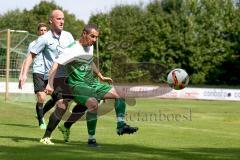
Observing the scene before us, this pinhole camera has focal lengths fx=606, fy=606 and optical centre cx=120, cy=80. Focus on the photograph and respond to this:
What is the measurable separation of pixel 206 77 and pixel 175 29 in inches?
250

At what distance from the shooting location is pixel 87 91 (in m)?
9.48

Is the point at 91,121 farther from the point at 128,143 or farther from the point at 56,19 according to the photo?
the point at 56,19

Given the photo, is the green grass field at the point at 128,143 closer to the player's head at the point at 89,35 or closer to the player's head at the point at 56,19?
the player's head at the point at 89,35

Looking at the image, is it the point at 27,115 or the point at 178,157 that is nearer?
the point at 178,157

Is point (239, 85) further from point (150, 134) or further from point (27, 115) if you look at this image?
point (150, 134)

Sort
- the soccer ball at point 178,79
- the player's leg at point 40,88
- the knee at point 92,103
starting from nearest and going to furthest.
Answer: the knee at point 92,103 → the player's leg at point 40,88 → the soccer ball at point 178,79

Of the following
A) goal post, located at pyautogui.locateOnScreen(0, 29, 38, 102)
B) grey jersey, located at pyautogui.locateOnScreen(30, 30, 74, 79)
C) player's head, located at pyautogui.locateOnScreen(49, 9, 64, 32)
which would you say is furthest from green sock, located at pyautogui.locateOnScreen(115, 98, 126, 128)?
goal post, located at pyautogui.locateOnScreen(0, 29, 38, 102)

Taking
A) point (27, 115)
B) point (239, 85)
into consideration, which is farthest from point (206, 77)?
point (27, 115)

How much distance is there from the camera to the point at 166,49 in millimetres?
63094

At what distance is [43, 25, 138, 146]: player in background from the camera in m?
9.38

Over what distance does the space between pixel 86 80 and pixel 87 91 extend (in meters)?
0.19

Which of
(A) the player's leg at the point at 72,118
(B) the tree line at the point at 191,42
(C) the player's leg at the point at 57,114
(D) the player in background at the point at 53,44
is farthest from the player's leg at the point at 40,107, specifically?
(B) the tree line at the point at 191,42

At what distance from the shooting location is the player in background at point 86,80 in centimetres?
938

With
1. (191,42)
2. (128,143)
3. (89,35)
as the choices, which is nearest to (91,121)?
(128,143)
